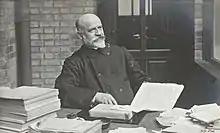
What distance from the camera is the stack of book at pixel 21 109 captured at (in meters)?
1.23

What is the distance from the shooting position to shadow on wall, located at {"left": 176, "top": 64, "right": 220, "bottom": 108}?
57.9 inches

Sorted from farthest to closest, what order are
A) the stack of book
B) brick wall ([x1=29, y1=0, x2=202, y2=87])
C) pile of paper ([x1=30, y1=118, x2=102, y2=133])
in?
brick wall ([x1=29, y1=0, x2=202, y2=87])
the stack of book
pile of paper ([x1=30, y1=118, x2=102, y2=133])

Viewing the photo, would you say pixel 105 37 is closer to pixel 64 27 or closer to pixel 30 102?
pixel 64 27

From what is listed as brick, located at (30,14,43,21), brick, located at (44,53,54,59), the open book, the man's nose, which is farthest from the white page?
brick, located at (30,14,43,21)

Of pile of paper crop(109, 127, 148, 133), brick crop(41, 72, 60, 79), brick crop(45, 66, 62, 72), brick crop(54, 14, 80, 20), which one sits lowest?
pile of paper crop(109, 127, 148, 133)

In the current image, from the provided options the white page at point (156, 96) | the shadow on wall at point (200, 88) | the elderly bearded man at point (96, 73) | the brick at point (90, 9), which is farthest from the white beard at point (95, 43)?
the shadow on wall at point (200, 88)

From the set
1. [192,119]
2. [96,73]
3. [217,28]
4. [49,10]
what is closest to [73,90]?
[96,73]

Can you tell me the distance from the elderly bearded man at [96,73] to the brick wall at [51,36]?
0.03 meters

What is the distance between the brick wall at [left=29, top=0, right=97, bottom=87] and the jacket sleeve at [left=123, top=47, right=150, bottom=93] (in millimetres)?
202

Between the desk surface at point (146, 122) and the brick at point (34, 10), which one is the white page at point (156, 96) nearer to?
the desk surface at point (146, 122)

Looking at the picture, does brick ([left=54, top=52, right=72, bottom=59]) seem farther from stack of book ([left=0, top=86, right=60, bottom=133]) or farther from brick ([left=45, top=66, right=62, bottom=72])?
stack of book ([left=0, top=86, right=60, bottom=133])

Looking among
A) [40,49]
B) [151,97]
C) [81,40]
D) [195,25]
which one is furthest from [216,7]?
[40,49]

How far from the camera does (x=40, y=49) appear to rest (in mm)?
1539

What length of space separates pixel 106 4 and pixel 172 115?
1.49ft
